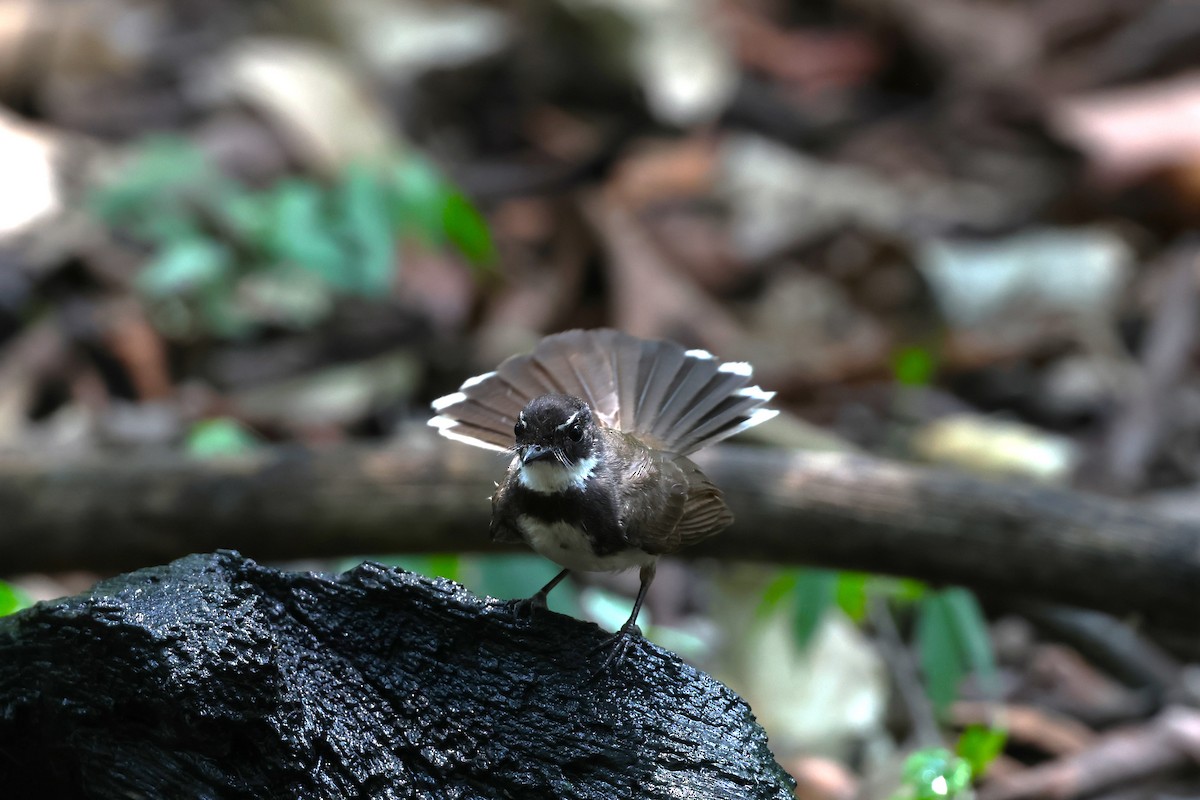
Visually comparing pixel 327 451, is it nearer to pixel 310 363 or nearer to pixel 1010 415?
pixel 310 363

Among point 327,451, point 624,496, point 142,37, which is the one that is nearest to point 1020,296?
point 327,451

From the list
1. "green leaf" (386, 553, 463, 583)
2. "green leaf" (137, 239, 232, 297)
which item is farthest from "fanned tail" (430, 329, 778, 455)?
"green leaf" (137, 239, 232, 297)

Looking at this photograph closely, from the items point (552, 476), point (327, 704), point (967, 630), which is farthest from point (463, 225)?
point (327, 704)

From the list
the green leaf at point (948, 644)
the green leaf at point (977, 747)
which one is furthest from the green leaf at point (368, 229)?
the green leaf at point (977, 747)

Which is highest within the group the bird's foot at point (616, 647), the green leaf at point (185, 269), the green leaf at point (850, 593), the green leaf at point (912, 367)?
the green leaf at point (912, 367)

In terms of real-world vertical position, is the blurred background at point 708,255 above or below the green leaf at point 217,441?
above

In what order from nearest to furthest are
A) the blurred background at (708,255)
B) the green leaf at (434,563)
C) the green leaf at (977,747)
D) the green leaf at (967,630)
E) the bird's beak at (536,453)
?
the bird's beak at (536,453) < the green leaf at (977,747) < the green leaf at (967,630) < the green leaf at (434,563) < the blurred background at (708,255)

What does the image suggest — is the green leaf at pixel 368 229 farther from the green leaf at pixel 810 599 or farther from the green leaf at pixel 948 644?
the green leaf at pixel 948 644
